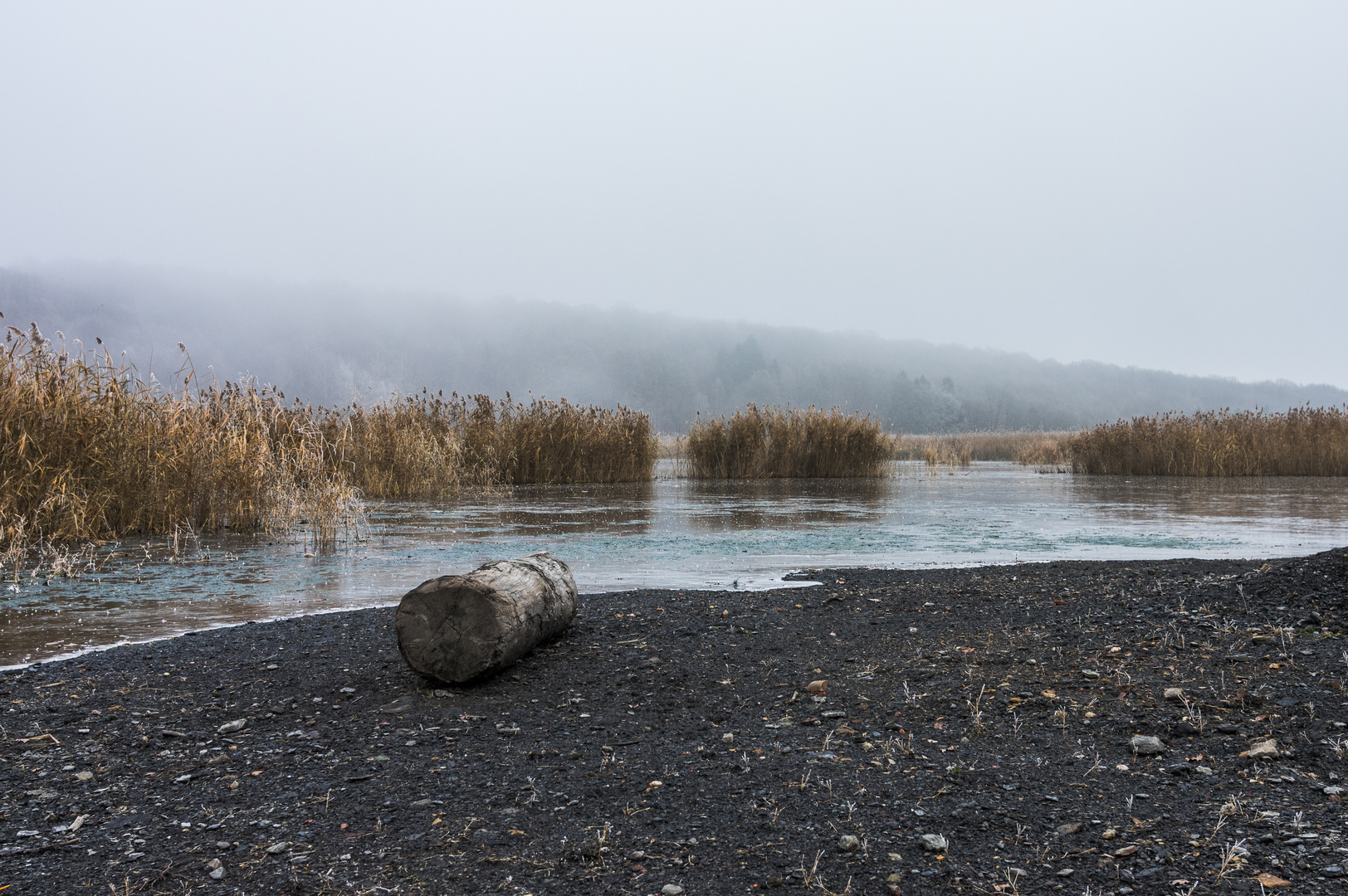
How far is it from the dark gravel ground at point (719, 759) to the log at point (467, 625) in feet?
0.47

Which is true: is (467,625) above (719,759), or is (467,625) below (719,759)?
above

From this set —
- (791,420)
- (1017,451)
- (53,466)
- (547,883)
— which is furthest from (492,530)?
(1017,451)

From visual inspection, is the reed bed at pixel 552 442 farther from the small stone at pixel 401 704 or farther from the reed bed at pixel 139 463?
the small stone at pixel 401 704

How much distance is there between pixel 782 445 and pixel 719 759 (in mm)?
19122

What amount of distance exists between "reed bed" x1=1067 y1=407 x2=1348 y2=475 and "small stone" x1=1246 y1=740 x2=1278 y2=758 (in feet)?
76.7

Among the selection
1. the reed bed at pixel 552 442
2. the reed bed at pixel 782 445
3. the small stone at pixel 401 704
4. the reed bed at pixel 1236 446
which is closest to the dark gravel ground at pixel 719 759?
the small stone at pixel 401 704

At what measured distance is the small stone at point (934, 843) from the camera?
8.03 ft

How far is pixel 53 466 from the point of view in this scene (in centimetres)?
840

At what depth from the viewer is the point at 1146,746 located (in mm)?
3072

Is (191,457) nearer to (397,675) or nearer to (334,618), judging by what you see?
(334,618)

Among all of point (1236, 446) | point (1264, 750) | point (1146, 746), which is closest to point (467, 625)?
point (1146, 746)

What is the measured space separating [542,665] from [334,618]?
185cm

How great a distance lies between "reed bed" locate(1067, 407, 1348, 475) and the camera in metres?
22.5

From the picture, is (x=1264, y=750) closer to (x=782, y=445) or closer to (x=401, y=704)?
(x=401, y=704)
